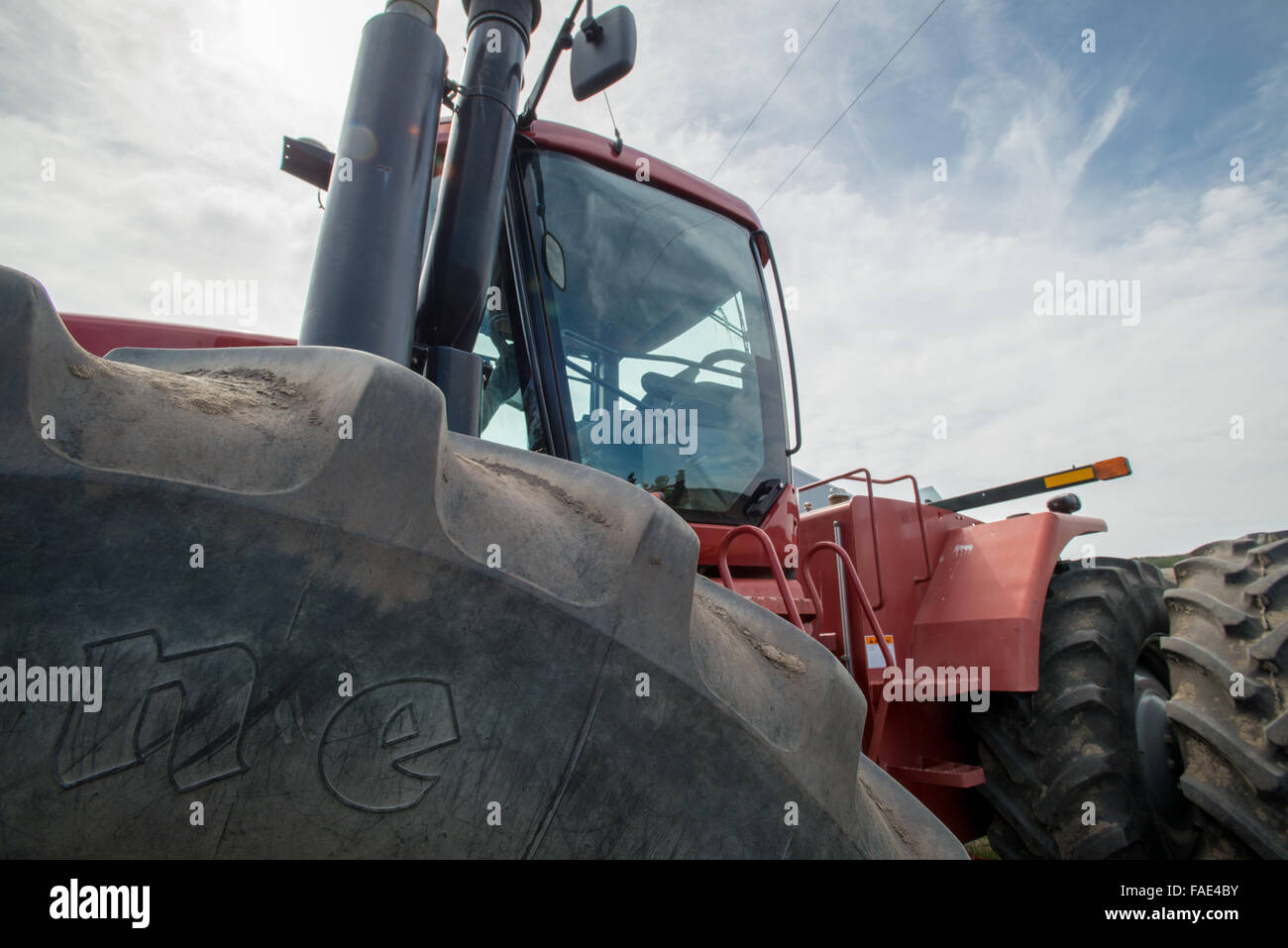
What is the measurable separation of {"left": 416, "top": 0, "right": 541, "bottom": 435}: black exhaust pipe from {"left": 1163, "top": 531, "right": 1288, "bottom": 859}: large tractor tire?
2.35 metres

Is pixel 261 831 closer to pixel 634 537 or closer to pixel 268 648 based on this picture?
pixel 268 648

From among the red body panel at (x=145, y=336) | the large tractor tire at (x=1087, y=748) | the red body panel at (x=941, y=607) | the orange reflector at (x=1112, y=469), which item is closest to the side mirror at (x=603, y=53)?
the red body panel at (x=145, y=336)

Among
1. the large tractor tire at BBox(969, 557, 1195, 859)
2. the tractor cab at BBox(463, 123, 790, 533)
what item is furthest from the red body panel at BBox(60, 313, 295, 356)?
the large tractor tire at BBox(969, 557, 1195, 859)

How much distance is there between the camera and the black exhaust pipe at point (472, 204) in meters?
1.80

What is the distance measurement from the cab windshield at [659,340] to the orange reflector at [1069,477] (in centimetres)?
159

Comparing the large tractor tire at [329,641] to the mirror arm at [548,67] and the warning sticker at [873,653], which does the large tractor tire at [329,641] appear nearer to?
the mirror arm at [548,67]

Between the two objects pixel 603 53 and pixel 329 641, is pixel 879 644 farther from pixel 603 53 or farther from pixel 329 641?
pixel 329 641

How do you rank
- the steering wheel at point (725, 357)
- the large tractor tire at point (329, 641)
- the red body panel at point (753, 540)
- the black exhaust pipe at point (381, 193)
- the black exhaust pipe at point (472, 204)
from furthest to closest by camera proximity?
the steering wheel at point (725, 357) < the red body panel at point (753, 540) < the black exhaust pipe at point (472, 204) < the black exhaust pipe at point (381, 193) < the large tractor tire at point (329, 641)

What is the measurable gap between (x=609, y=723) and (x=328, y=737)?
299mm

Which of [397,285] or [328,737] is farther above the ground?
[397,285]

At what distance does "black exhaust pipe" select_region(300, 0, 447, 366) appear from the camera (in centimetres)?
157

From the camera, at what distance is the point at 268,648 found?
725 millimetres

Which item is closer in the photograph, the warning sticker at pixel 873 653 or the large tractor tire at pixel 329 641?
the large tractor tire at pixel 329 641

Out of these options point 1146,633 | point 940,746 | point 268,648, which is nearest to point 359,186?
point 268,648
